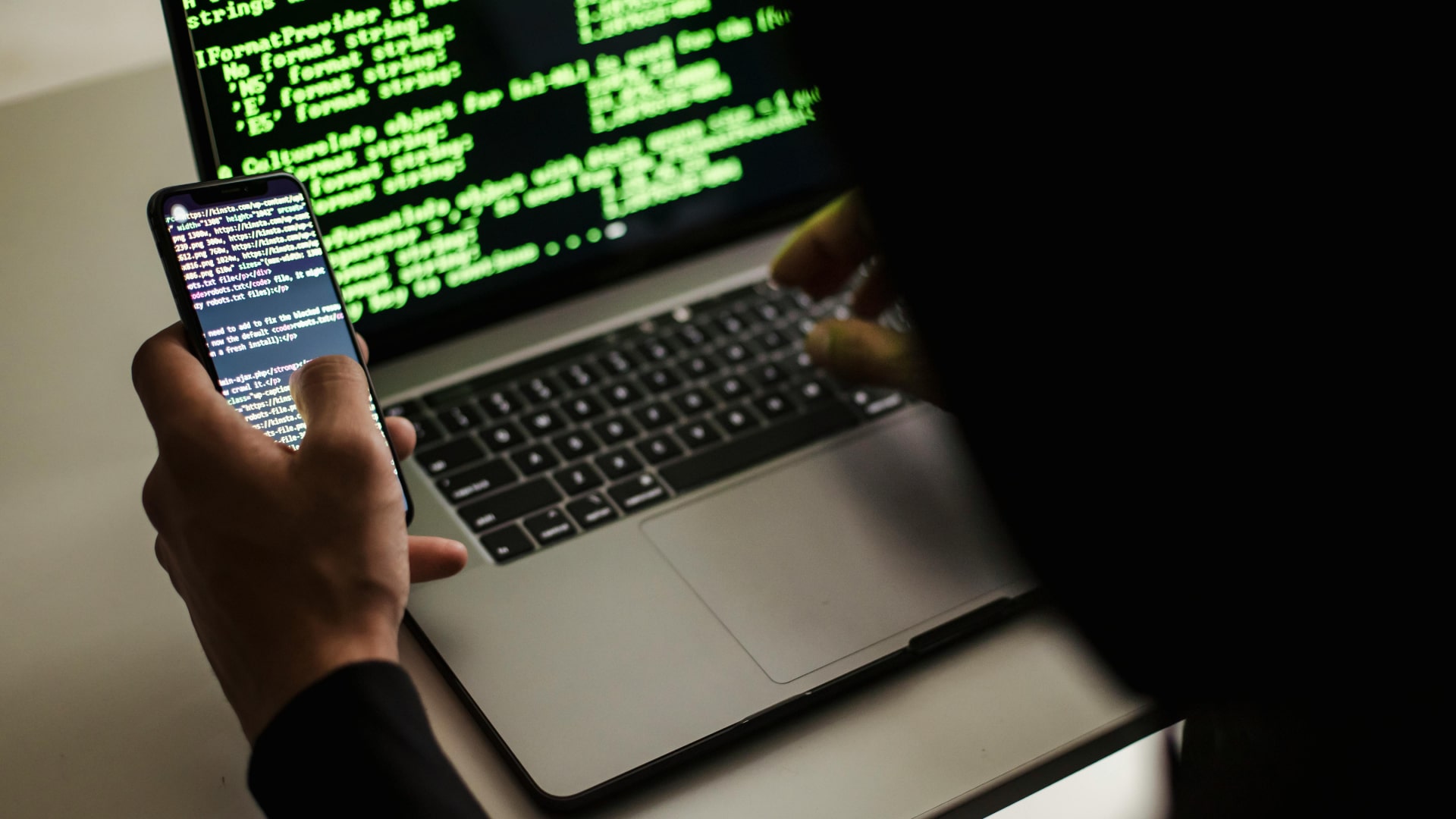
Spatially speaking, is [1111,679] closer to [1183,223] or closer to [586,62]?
[1183,223]

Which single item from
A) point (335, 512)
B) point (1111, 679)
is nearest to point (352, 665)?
point (335, 512)

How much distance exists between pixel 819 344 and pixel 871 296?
0.05 m

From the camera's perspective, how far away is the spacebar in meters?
0.56

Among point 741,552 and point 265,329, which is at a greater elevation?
point 265,329

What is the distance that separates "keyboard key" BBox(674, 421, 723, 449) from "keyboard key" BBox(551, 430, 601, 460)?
0.05 meters

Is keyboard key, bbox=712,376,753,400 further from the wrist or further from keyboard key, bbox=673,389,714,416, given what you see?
the wrist

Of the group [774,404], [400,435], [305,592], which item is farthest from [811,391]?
[305,592]

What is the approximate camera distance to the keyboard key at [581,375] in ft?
2.02

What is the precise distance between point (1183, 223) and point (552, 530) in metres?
0.34

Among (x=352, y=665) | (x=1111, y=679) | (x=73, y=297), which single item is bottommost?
(x=1111, y=679)

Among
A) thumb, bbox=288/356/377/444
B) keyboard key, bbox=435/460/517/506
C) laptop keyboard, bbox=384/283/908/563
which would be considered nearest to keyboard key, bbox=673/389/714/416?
laptop keyboard, bbox=384/283/908/563

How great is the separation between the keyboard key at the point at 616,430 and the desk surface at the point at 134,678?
0.16m

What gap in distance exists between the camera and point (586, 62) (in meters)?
0.62

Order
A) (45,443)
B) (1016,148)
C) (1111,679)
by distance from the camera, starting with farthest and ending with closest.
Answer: (45,443), (1111,679), (1016,148)
